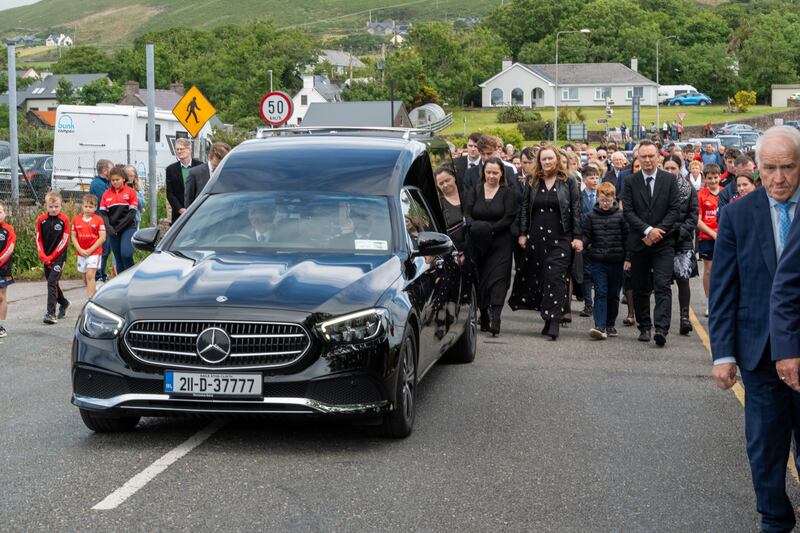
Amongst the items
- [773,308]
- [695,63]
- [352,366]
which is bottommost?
[352,366]

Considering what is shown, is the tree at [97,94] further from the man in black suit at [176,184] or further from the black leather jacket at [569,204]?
the black leather jacket at [569,204]

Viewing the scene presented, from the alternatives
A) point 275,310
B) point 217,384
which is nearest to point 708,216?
point 275,310

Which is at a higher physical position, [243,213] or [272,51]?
[272,51]

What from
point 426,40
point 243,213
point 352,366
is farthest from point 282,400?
point 426,40

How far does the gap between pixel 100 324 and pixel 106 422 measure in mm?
735

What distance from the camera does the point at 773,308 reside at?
504cm

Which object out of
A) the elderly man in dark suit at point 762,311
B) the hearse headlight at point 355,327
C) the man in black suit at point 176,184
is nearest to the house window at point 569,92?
the man in black suit at point 176,184

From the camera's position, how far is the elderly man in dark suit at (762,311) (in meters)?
5.40

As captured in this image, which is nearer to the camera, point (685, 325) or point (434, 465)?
point (434, 465)

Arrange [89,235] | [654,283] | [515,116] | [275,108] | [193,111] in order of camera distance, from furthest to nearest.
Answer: [515,116], [275,108], [193,111], [89,235], [654,283]

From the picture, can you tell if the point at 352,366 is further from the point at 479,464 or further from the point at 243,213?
the point at 243,213

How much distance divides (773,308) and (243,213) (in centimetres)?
465

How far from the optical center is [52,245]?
46.5ft

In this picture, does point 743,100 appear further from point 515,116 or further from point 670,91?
point 515,116
